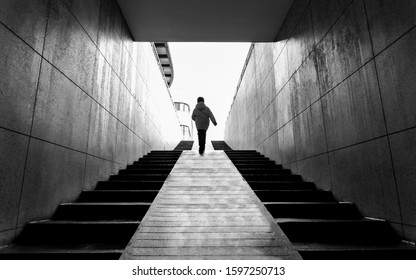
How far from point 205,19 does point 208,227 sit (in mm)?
5562

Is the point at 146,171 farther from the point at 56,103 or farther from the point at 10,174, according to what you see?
the point at 10,174

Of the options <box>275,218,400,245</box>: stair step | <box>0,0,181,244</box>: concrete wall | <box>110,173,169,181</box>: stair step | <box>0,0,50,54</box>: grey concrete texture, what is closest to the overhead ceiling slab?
<box>0,0,181,244</box>: concrete wall

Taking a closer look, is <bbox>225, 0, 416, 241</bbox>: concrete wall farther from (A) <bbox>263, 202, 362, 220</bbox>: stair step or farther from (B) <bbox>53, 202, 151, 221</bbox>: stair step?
(B) <bbox>53, 202, 151, 221</bbox>: stair step

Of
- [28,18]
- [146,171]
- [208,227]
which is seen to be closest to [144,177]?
[146,171]

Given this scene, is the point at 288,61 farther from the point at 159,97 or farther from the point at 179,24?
the point at 159,97

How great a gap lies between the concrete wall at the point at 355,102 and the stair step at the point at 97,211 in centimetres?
305

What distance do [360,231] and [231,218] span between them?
1504mm

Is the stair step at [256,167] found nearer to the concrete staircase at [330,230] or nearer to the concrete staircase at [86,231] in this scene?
the concrete staircase at [330,230]

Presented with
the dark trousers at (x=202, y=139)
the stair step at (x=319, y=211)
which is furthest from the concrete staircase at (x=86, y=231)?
the dark trousers at (x=202, y=139)

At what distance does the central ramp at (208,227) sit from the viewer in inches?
95.0

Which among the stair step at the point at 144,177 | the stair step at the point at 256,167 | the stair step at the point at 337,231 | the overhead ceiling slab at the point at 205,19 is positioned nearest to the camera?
the stair step at the point at 337,231

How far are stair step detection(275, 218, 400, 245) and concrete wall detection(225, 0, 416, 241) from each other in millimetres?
166

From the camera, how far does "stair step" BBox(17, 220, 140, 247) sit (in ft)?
9.04
